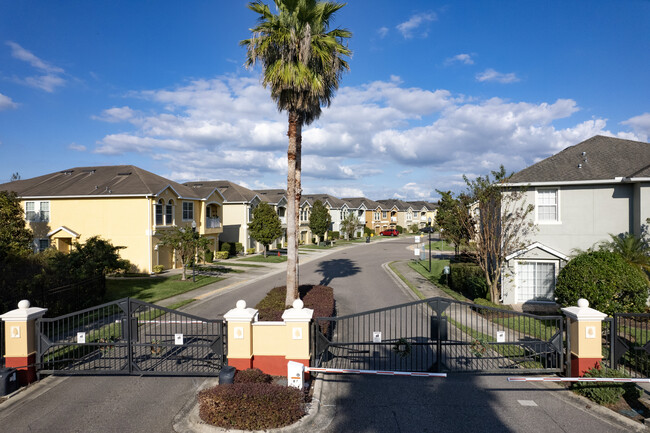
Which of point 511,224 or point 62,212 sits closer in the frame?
point 511,224

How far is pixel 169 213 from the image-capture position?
31.7 m

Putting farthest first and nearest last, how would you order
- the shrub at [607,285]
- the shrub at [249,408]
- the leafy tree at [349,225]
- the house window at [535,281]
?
1. the leafy tree at [349,225]
2. the house window at [535,281]
3. the shrub at [607,285]
4. the shrub at [249,408]

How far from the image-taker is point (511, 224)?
17.8 m

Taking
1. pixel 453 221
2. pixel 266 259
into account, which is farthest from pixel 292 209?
pixel 266 259

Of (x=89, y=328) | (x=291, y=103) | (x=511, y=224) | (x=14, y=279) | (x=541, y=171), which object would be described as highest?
(x=291, y=103)

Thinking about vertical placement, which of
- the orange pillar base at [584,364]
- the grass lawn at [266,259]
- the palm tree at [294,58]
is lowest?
the grass lawn at [266,259]

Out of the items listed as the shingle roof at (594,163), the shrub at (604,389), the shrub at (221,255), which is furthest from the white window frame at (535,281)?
the shrub at (221,255)

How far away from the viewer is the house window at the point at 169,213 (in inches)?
1230

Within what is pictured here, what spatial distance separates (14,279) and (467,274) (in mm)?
21351

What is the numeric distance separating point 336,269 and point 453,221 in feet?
33.3

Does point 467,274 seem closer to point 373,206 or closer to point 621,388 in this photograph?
point 621,388

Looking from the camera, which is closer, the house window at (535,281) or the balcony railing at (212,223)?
the house window at (535,281)

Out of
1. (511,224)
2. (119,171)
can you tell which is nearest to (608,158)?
A: (511,224)

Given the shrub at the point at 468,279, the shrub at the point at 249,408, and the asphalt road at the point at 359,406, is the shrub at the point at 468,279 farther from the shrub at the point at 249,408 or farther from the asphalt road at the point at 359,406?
the shrub at the point at 249,408
